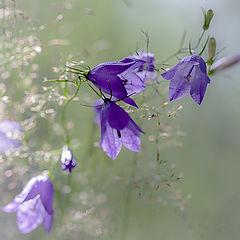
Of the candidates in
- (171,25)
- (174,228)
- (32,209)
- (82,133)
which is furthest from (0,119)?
(171,25)

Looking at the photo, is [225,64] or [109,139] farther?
[225,64]

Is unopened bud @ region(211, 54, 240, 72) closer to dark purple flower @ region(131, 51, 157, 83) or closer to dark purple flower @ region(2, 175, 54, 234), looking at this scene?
dark purple flower @ region(131, 51, 157, 83)

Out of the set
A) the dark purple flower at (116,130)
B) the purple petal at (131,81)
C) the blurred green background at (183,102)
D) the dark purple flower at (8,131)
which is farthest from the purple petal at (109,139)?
the blurred green background at (183,102)

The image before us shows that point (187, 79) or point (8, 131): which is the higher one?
point (187, 79)

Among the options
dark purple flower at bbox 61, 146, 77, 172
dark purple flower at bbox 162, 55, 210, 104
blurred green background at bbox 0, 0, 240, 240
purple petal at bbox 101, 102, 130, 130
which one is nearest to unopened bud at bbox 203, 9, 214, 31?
dark purple flower at bbox 162, 55, 210, 104

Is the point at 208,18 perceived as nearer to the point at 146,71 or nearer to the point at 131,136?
the point at 146,71

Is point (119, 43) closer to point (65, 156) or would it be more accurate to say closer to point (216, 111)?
point (216, 111)

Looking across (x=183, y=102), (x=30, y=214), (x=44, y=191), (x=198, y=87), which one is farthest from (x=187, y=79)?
(x=183, y=102)

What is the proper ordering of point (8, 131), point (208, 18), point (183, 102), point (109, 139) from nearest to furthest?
point (109, 139) → point (208, 18) → point (8, 131) → point (183, 102)
